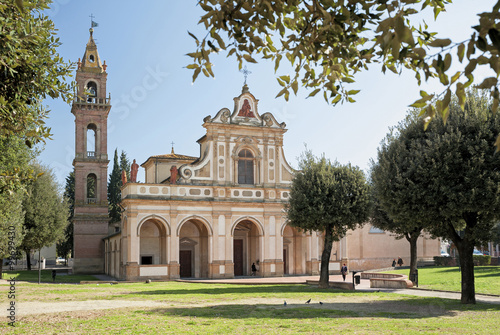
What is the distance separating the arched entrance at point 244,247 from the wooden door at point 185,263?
3869 mm

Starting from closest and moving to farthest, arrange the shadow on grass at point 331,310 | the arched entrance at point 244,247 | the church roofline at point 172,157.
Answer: the shadow on grass at point 331,310 → the arched entrance at point 244,247 → the church roofline at point 172,157

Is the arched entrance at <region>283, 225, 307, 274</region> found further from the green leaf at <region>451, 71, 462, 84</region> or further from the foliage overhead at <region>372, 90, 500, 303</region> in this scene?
the green leaf at <region>451, 71, 462, 84</region>

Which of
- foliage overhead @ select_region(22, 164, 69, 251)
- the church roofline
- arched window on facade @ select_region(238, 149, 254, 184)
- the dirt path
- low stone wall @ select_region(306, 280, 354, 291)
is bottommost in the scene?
low stone wall @ select_region(306, 280, 354, 291)

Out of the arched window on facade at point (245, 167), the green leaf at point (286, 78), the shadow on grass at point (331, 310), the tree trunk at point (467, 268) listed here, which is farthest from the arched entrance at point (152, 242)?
the green leaf at point (286, 78)

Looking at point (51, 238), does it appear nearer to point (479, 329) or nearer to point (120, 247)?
point (120, 247)

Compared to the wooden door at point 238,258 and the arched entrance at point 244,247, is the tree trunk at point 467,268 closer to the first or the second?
the arched entrance at point 244,247

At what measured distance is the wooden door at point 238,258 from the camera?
4238 cm

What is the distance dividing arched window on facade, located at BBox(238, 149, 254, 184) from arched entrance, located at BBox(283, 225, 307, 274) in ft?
19.3

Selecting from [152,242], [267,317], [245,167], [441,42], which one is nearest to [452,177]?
[267,317]

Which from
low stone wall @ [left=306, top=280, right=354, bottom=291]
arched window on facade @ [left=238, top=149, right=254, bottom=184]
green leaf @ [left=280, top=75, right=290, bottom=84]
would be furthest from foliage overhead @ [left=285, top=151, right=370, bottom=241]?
green leaf @ [left=280, top=75, right=290, bottom=84]

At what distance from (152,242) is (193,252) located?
3.39 m

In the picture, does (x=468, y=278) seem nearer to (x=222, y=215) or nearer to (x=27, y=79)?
(x=27, y=79)

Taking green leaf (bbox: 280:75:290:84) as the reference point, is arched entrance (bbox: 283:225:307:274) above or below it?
below

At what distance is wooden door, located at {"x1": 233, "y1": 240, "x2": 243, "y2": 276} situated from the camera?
42375 mm
